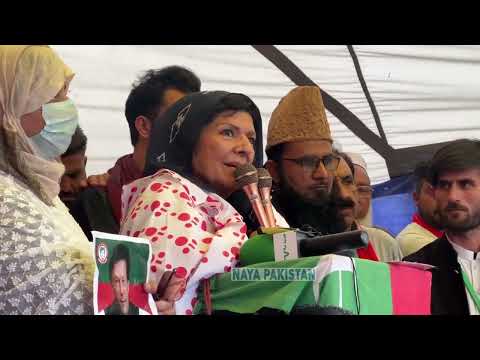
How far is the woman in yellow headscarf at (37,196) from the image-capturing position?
3.38m

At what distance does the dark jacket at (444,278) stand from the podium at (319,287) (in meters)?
0.53

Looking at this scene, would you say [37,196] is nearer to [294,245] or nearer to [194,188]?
[194,188]

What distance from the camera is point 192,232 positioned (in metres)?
3.61

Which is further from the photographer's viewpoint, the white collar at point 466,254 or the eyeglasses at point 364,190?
the eyeglasses at point 364,190

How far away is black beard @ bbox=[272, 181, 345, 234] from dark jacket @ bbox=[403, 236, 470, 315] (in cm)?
36

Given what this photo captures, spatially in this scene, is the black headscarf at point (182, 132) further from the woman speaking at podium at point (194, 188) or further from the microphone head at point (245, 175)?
the microphone head at point (245, 175)

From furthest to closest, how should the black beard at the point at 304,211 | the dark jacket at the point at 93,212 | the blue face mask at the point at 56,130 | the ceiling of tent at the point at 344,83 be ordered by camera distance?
the black beard at the point at 304,211, the ceiling of tent at the point at 344,83, the dark jacket at the point at 93,212, the blue face mask at the point at 56,130

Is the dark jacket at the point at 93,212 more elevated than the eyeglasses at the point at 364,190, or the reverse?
the eyeglasses at the point at 364,190

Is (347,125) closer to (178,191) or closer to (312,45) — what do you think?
(312,45)

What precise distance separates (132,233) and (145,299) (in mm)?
351

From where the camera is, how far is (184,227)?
362 cm

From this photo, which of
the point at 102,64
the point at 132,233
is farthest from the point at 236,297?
the point at 102,64

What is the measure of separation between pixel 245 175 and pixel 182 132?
10.9 inches

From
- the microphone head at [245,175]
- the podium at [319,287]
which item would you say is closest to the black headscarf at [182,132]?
the microphone head at [245,175]
